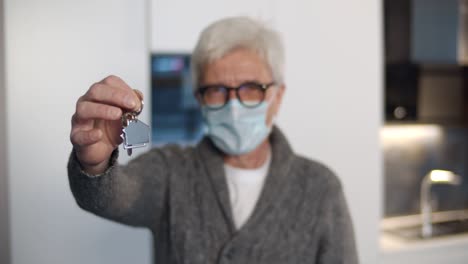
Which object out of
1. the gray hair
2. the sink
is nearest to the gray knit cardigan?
the gray hair

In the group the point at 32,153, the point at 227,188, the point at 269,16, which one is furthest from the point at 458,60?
the point at 32,153

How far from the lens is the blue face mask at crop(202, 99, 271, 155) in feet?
1.69

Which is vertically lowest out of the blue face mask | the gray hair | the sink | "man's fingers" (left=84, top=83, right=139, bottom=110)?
the sink

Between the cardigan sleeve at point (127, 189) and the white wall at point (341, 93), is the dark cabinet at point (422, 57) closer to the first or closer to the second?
the white wall at point (341, 93)

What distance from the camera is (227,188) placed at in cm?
54

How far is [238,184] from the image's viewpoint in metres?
0.57

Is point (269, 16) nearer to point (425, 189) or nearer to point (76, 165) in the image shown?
point (76, 165)

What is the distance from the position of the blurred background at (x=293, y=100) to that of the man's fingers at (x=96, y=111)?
11 mm

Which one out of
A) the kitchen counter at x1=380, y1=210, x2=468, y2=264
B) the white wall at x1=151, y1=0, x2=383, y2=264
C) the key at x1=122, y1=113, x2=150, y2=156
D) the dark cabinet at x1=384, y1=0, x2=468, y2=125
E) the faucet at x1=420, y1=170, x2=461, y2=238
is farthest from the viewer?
the faucet at x1=420, y1=170, x2=461, y2=238

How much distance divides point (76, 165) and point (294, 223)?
1.18 ft

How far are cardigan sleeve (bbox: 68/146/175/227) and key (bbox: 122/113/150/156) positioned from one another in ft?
0.19

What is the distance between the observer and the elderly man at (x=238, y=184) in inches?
20.1

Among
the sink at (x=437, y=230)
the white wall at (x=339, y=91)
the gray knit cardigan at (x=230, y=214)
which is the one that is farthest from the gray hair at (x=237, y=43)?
the sink at (x=437, y=230)

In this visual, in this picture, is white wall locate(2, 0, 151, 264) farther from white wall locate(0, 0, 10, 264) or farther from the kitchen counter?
the kitchen counter
